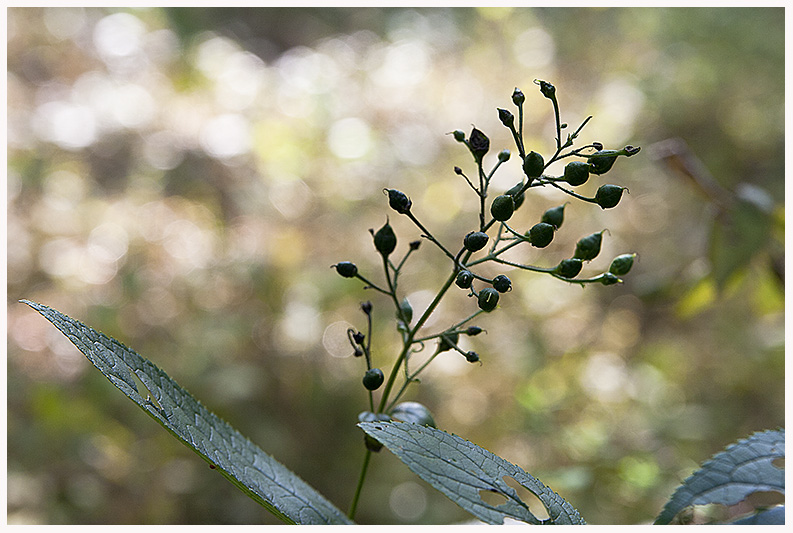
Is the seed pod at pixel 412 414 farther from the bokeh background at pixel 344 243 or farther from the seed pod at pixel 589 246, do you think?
the bokeh background at pixel 344 243

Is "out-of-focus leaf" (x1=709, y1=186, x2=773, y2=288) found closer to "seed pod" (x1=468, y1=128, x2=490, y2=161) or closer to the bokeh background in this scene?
the bokeh background

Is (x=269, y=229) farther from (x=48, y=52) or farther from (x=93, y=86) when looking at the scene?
(x=48, y=52)

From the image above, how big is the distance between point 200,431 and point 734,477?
32 centimetres

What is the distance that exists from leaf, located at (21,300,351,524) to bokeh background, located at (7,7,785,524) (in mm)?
603

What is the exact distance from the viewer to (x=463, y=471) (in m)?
0.34

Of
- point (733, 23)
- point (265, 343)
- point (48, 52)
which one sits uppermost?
point (733, 23)

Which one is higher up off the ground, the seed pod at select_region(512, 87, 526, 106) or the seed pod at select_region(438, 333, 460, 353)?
the seed pod at select_region(512, 87, 526, 106)

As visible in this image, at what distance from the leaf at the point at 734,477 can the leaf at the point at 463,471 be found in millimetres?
63

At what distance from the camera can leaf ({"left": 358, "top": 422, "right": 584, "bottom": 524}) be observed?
0.32m

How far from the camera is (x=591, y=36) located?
228cm

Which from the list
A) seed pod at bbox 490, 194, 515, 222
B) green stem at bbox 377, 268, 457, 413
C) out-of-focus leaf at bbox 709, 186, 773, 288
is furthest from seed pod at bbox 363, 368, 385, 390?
out-of-focus leaf at bbox 709, 186, 773, 288

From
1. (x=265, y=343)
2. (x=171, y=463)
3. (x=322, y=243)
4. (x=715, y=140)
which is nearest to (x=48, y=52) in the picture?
(x=322, y=243)

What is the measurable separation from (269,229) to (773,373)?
1.47 metres

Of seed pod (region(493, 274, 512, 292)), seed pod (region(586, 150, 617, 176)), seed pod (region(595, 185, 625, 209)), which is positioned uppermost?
seed pod (region(586, 150, 617, 176))
